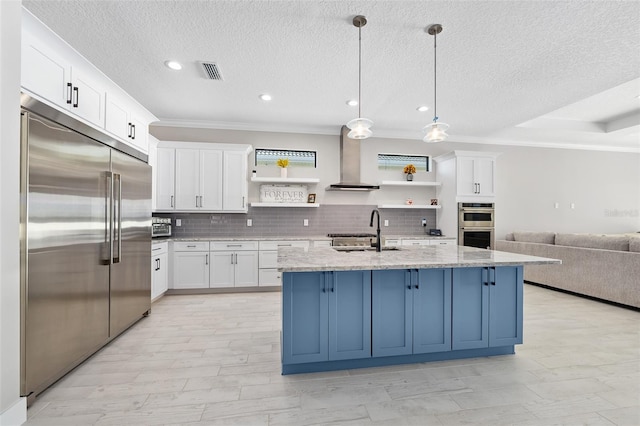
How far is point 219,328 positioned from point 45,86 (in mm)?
2539

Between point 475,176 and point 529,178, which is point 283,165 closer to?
point 475,176

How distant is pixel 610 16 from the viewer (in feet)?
7.71

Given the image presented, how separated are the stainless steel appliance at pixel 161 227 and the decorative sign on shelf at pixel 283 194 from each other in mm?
1542

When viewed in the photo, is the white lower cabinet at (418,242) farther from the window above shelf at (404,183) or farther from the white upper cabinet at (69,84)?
the white upper cabinet at (69,84)

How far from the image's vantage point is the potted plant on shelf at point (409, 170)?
549cm

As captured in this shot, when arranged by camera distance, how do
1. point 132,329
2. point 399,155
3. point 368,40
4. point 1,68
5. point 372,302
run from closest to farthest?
point 1,68 → point 372,302 → point 368,40 → point 132,329 → point 399,155

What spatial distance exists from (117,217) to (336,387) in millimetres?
2421

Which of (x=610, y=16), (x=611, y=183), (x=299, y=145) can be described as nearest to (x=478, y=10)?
(x=610, y=16)

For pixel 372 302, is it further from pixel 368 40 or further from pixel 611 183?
pixel 611 183

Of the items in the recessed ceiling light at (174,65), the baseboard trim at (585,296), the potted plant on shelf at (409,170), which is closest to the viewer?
the recessed ceiling light at (174,65)

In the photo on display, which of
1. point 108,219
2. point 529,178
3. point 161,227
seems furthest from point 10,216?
point 529,178

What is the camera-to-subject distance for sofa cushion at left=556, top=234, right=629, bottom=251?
3.80 m

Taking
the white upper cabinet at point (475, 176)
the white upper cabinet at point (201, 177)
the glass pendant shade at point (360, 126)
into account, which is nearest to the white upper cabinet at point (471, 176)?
the white upper cabinet at point (475, 176)

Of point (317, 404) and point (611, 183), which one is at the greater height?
point (611, 183)
